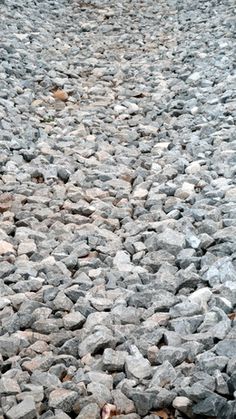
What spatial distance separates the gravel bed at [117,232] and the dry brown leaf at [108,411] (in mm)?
12

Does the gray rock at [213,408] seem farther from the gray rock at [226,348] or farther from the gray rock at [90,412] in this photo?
the gray rock at [90,412]

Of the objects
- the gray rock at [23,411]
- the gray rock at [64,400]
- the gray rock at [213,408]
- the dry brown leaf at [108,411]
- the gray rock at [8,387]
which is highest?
the gray rock at [213,408]

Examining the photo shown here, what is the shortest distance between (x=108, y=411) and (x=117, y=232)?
186 cm

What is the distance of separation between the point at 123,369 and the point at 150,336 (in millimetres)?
239

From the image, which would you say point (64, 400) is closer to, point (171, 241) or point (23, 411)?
point (23, 411)

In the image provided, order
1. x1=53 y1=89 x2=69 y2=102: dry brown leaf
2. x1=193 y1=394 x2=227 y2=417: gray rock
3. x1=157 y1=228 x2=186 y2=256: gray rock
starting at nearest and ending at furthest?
x1=193 y1=394 x2=227 y2=417: gray rock → x1=157 y1=228 x2=186 y2=256: gray rock → x1=53 y1=89 x2=69 y2=102: dry brown leaf

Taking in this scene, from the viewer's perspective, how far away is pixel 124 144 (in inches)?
246

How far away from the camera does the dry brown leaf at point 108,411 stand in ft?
9.05

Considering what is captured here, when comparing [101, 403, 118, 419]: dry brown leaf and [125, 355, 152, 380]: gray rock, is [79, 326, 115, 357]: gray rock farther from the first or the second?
[101, 403, 118, 419]: dry brown leaf

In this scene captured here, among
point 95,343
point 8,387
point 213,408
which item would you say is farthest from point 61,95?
point 213,408

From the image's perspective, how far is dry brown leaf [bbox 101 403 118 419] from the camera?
2.76m

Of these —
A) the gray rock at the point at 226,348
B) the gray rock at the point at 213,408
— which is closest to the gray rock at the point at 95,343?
the gray rock at the point at 226,348

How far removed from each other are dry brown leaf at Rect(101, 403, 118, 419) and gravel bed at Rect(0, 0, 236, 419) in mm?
12

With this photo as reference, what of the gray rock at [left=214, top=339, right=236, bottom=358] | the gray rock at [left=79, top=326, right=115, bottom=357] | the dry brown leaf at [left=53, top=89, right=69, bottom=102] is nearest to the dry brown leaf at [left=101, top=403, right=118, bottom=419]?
the gray rock at [left=79, top=326, right=115, bottom=357]
